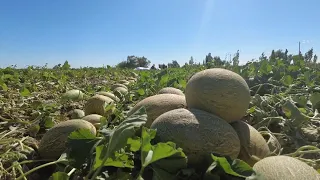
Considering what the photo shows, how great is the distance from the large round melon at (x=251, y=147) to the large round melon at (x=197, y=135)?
0.10m

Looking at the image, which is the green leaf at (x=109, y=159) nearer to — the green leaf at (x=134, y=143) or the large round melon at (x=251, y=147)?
the green leaf at (x=134, y=143)

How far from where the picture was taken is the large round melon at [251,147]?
1.47 metres

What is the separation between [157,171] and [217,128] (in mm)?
386

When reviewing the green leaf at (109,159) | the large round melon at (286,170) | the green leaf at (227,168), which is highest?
the green leaf at (109,159)

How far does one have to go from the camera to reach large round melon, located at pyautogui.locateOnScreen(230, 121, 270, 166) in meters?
1.47

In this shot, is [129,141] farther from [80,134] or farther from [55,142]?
[55,142]

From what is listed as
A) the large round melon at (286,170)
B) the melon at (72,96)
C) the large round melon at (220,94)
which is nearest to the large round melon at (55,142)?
the large round melon at (220,94)

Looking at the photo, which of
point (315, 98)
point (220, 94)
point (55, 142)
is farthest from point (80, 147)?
point (315, 98)

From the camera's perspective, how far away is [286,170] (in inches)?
47.4

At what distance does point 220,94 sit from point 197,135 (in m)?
0.36

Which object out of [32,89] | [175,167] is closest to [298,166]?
[175,167]

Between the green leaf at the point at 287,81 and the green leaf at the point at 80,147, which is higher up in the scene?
the green leaf at the point at 287,81

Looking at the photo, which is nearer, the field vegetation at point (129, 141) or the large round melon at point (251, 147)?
the field vegetation at point (129, 141)

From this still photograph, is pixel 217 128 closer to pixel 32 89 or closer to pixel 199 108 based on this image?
pixel 199 108
